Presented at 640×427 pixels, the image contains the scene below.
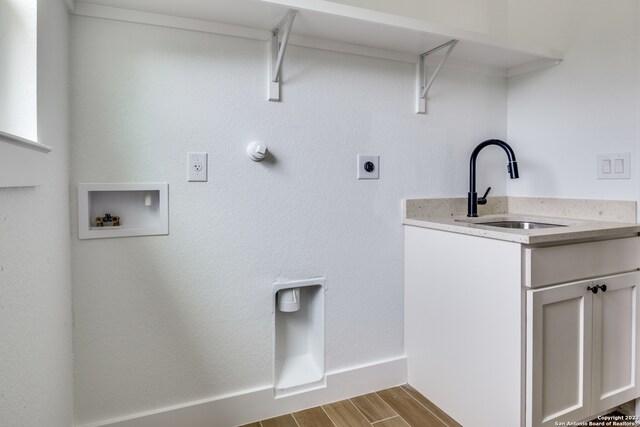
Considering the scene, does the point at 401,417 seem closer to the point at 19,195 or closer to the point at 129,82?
the point at 19,195

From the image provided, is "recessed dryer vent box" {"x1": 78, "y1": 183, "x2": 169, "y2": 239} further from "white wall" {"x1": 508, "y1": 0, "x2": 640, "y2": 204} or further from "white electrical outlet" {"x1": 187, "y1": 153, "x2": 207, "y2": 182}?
"white wall" {"x1": 508, "y1": 0, "x2": 640, "y2": 204}

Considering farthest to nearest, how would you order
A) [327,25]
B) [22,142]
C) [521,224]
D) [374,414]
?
[521,224] → [374,414] → [327,25] → [22,142]

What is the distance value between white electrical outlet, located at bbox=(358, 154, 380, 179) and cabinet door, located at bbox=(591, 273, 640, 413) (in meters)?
0.93

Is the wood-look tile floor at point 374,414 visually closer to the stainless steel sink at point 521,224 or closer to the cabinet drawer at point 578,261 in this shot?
the cabinet drawer at point 578,261

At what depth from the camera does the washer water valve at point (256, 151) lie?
56.7 inches

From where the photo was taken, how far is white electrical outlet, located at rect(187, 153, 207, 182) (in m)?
1.38

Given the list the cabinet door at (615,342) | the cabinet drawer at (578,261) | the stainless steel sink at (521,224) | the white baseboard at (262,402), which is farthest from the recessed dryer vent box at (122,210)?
the cabinet door at (615,342)

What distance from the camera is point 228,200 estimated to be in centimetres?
145

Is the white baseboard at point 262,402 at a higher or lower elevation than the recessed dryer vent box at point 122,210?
lower

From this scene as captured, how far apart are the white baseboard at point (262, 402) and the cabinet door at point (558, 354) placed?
631 millimetres

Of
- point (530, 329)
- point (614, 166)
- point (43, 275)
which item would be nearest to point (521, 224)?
point (614, 166)

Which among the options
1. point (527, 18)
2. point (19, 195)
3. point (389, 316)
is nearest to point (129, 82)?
point (19, 195)

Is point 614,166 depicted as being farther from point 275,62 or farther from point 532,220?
point 275,62

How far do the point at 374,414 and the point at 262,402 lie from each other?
1.53 ft
